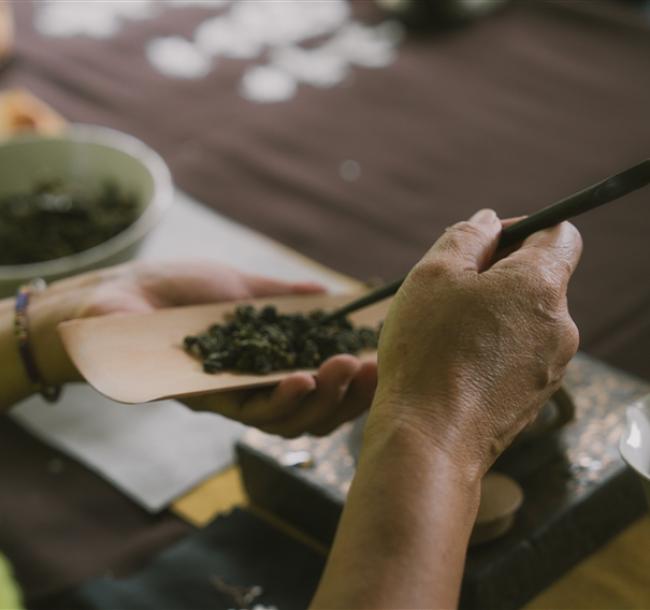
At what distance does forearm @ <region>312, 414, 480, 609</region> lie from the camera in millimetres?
565

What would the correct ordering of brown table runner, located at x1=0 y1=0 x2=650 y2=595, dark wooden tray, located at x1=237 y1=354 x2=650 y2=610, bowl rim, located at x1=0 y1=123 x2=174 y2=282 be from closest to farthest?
dark wooden tray, located at x1=237 y1=354 x2=650 y2=610
bowl rim, located at x1=0 y1=123 x2=174 y2=282
brown table runner, located at x1=0 y1=0 x2=650 y2=595

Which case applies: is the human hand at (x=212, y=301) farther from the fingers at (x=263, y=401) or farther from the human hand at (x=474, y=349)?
the human hand at (x=474, y=349)

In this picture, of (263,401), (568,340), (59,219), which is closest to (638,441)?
(568,340)

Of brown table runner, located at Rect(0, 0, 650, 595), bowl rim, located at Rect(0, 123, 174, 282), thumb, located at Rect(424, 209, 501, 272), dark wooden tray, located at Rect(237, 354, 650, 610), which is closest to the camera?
thumb, located at Rect(424, 209, 501, 272)

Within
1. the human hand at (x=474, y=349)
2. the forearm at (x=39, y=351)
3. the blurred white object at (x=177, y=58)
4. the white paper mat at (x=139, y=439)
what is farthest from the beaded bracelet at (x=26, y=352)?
the blurred white object at (x=177, y=58)

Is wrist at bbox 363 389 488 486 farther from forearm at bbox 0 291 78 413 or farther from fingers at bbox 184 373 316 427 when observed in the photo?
forearm at bbox 0 291 78 413

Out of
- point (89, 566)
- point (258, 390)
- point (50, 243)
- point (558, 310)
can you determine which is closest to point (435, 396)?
point (558, 310)

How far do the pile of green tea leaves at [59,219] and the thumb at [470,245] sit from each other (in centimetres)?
68

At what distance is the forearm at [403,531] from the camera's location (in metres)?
0.56

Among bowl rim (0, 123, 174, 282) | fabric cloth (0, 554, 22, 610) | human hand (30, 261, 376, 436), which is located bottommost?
fabric cloth (0, 554, 22, 610)

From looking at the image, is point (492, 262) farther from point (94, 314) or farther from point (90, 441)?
point (90, 441)

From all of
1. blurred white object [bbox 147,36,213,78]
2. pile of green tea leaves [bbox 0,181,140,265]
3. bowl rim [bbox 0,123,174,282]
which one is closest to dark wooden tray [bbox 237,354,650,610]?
bowl rim [bbox 0,123,174,282]

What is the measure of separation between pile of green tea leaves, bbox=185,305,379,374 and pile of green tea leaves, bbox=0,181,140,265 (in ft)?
1.26

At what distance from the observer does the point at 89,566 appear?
0.94 m
